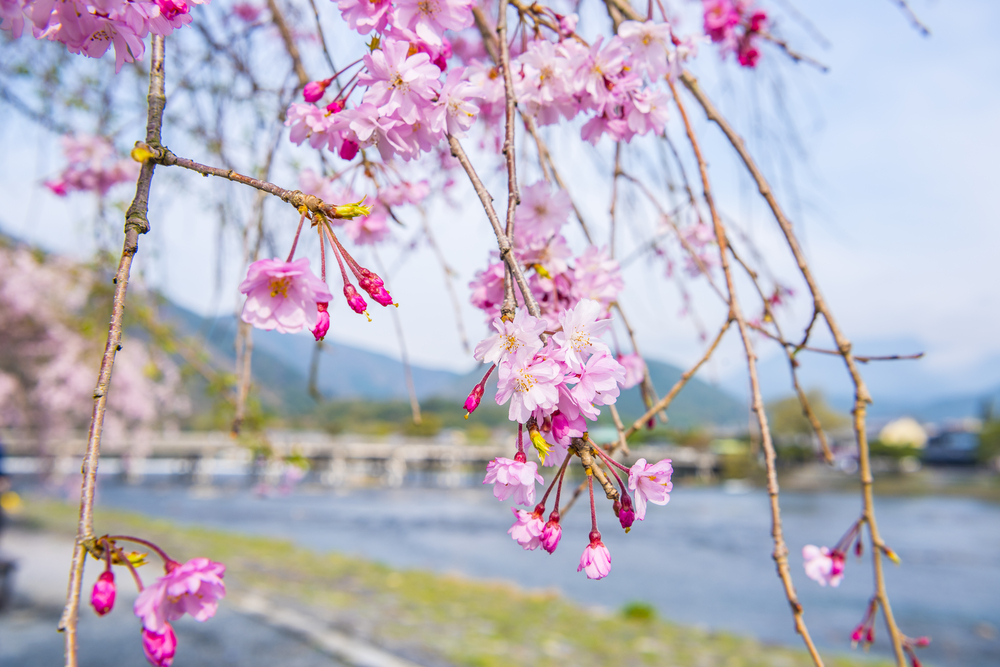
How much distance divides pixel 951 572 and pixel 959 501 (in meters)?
15.6

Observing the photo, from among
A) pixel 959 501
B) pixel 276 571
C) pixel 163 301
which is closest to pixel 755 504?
pixel 959 501

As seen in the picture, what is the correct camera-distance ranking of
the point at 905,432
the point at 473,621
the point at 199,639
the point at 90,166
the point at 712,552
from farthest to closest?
1. the point at 905,432
2. the point at 712,552
3. the point at 473,621
4. the point at 199,639
5. the point at 90,166

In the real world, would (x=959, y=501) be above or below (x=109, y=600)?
below

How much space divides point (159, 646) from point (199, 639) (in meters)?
3.63

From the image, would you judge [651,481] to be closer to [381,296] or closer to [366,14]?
[381,296]

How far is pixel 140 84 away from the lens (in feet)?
7.50

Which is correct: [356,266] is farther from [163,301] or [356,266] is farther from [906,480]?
[906,480]

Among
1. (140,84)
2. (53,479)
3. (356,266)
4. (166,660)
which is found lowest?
(53,479)

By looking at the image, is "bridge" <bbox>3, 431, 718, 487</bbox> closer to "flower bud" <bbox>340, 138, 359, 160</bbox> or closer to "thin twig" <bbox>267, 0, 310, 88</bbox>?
"thin twig" <bbox>267, 0, 310, 88</bbox>

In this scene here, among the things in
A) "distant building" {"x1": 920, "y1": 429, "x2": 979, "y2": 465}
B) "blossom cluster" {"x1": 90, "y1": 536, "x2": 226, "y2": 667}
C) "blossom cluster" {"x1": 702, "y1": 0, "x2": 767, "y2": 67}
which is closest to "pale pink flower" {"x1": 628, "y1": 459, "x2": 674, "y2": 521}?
"blossom cluster" {"x1": 90, "y1": 536, "x2": 226, "y2": 667}

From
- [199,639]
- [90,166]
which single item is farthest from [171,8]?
[199,639]

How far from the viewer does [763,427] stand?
0.78 m

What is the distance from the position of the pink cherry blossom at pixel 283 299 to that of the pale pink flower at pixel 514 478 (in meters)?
0.21

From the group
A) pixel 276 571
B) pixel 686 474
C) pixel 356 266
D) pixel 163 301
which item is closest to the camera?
pixel 356 266
